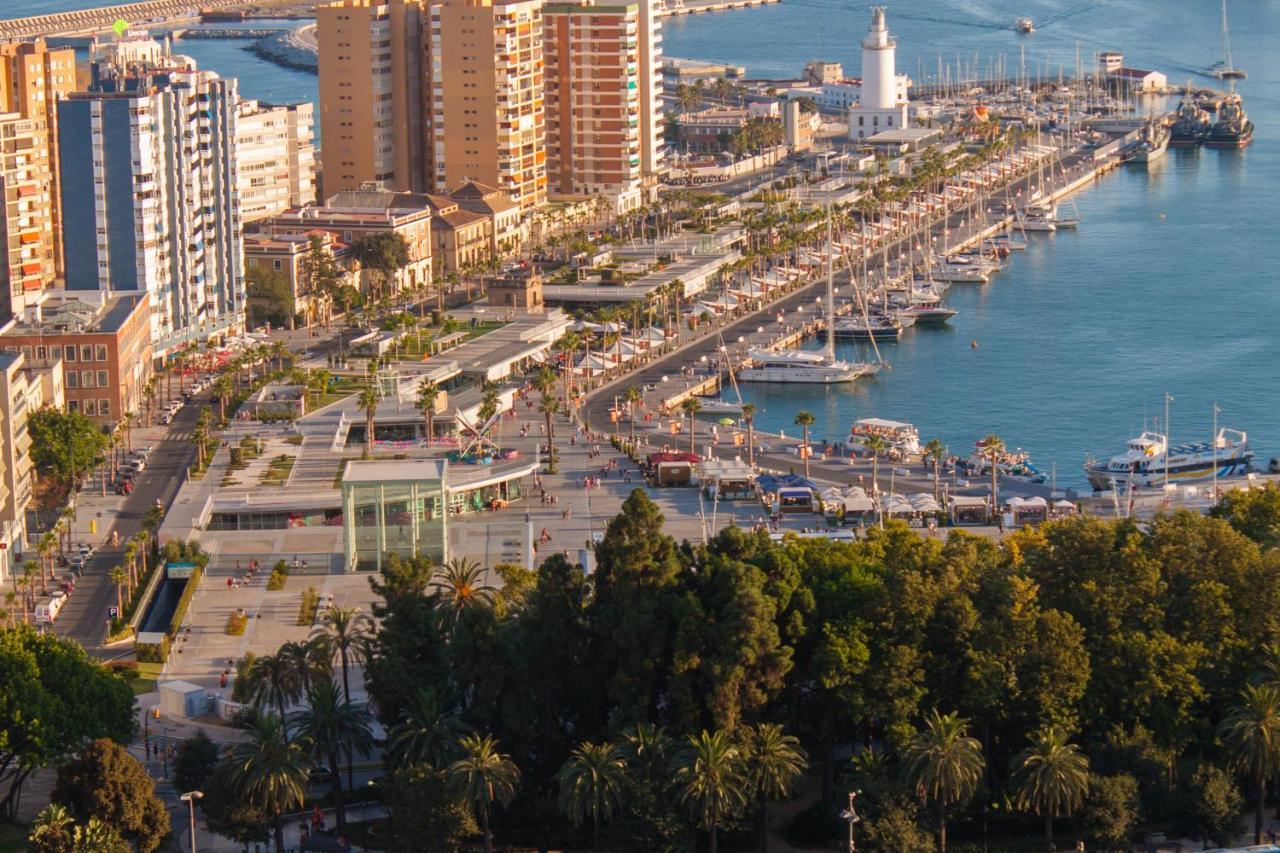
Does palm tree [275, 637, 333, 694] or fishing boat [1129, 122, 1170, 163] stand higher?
fishing boat [1129, 122, 1170, 163]


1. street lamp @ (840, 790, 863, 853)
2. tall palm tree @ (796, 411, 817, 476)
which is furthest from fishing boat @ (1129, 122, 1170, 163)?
street lamp @ (840, 790, 863, 853)

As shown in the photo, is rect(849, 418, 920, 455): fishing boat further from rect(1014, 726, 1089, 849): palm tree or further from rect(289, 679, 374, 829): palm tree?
rect(289, 679, 374, 829): palm tree

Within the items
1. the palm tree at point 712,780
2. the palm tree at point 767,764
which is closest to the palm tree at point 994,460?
the palm tree at point 767,764

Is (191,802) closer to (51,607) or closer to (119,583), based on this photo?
(51,607)

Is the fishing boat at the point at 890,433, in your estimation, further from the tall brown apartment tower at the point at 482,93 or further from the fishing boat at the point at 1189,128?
the fishing boat at the point at 1189,128

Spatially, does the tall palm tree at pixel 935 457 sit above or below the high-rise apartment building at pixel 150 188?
below

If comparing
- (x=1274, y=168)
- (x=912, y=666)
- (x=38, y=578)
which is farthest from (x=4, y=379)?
(x=1274, y=168)

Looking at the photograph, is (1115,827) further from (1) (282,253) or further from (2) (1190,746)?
(1) (282,253)
